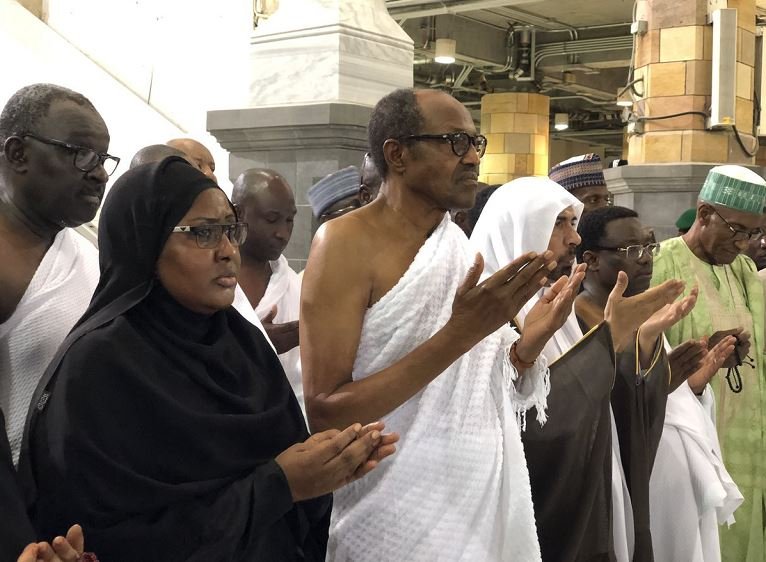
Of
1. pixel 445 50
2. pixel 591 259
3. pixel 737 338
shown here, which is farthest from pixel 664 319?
pixel 445 50

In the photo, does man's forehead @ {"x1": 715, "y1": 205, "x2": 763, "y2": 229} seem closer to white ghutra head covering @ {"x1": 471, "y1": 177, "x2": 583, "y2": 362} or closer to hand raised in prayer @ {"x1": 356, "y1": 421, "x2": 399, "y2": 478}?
white ghutra head covering @ {"x1": 471, "y1": 177, "x2": 583, "y2": 362}

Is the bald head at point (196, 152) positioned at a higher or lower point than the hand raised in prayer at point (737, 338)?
higher

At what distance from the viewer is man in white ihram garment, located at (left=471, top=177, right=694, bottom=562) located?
303 cm

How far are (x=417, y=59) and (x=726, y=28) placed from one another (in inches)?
316

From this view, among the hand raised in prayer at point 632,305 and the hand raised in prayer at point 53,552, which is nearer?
the hand raised in prayer at point 53,552

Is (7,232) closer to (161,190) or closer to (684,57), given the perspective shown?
(161,190)

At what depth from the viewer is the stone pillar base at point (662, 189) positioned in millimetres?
7551

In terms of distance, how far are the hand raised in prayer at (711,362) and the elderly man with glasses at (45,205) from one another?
237cm

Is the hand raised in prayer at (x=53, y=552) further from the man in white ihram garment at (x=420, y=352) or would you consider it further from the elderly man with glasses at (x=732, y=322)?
the elderly man with glasses at (x=732, y=322)

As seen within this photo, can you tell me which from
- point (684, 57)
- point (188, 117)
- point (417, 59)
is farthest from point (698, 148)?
point (417, 59)

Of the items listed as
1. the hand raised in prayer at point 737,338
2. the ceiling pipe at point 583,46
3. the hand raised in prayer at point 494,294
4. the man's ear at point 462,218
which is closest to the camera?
the hand raised in prayer at point 494,294

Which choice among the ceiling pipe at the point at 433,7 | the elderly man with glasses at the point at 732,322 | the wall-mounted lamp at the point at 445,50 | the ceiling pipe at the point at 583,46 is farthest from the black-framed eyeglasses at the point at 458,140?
the ceiling pipe at the point at 583,46

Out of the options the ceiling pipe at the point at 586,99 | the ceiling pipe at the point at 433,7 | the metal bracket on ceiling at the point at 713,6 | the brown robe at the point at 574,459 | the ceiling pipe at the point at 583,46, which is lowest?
the brown robe at the point at 574,459

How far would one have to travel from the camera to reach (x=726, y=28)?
7543 millimetres
